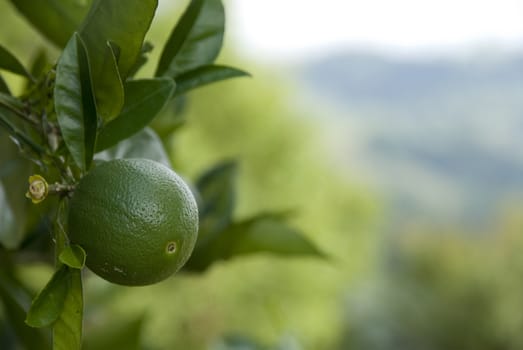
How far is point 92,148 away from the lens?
343 mm

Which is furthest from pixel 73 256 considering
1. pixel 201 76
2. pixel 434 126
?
pixel 434 126

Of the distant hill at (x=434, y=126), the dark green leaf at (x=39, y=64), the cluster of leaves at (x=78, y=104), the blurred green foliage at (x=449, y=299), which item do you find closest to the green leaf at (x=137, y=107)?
the cluster of leaves at (x=78, y=104)

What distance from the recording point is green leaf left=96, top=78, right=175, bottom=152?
1.23 ft

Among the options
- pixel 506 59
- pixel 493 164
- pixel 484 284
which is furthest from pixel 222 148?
pixel 506 59

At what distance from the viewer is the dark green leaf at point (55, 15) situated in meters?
0.42

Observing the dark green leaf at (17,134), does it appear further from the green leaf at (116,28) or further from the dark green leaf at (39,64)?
the dark green leaf at (39,64)

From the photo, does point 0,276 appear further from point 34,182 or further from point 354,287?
point 354,287

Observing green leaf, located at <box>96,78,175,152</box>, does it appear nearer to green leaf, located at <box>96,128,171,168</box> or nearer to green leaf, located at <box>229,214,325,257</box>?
green leaf, located at <box>96,128,171,168</box>

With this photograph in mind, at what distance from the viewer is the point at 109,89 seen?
349 millimetres

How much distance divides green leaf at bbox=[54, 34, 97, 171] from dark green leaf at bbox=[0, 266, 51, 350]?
0.20 meters

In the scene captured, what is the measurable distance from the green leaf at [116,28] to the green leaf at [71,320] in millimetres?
91

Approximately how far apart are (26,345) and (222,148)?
20.6 ft

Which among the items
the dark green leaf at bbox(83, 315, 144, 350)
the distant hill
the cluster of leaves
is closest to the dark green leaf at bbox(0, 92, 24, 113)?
the cluster of leaves

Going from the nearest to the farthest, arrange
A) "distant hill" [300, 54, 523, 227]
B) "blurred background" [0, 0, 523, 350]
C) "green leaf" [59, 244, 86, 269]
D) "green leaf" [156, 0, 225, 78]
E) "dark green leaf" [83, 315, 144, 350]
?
1. "green leaf" [59, 244, 86, 269]
2. "green leaf" [156, 0, 225, 78]
3. "dark green leaf" [83, 315, 144, 350]
4. "blurred background" [0, 0, 523, 350]
5. "distant hill" [300, 54, 523, 227]
